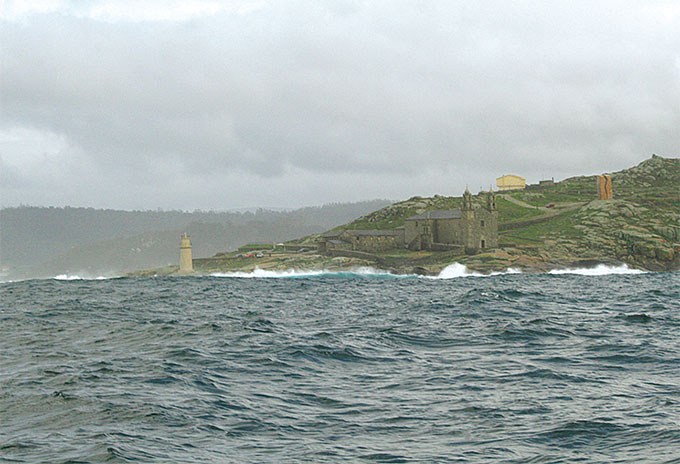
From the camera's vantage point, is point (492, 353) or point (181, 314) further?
point (181, 314)

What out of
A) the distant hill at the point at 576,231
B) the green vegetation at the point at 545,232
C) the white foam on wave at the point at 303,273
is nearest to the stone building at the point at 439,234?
the distant hill at the point at 576,231

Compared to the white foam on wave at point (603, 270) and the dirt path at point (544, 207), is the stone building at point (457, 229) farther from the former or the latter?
the dirt path at point (544, 207)

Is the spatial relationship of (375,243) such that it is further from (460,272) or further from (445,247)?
(460,272)

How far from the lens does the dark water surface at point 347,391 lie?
11.9 metres

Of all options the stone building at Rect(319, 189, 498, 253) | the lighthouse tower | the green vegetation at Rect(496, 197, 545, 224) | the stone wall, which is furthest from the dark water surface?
the green vegetation at Rect(496, 197, 545, 224)

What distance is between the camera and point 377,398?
50.8 ft

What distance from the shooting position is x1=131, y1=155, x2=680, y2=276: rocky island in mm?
120438

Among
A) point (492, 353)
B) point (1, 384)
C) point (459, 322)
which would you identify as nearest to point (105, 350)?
point (1, 384)

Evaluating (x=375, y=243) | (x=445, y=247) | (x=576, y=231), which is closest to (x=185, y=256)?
(x=375, y=243)

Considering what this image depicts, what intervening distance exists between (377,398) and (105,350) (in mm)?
12025

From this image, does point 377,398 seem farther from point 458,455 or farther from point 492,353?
point 492,353

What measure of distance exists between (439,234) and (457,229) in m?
5.61

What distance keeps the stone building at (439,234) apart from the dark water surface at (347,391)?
94.8 meters

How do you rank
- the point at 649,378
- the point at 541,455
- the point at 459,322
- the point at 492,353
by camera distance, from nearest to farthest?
the point at 541,455
the point at 649,378
the point at 492,353
the point at 459,322
